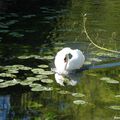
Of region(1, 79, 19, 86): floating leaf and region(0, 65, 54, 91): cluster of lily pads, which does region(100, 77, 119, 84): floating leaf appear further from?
region(1, 79, 19, 86): floating leaf

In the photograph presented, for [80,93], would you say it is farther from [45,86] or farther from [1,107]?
[1,107]

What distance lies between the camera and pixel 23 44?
12.7 metres

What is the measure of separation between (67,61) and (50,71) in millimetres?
447

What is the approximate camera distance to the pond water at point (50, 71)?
25.9ft

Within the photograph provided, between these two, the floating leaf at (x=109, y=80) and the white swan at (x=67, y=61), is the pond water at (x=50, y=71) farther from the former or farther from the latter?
the white swan at (x=67, y=61)

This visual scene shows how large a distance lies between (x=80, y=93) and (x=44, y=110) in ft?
3.20

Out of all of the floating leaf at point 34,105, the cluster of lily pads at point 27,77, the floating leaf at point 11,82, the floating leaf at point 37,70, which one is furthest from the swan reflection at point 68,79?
the floating leaf at point 34,105

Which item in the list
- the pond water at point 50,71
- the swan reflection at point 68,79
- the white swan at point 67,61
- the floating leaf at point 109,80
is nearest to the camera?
the pond water at point 50,71

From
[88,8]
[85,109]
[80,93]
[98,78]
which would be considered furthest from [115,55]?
[88,8]

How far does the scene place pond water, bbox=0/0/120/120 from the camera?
25.9 ft

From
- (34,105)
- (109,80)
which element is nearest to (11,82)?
(34,105)

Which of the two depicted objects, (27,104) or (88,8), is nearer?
(27,104)

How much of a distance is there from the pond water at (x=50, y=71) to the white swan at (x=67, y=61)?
0.23m

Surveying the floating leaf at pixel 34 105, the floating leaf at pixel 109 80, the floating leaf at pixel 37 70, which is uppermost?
the floating leaf at pixel 37 70
